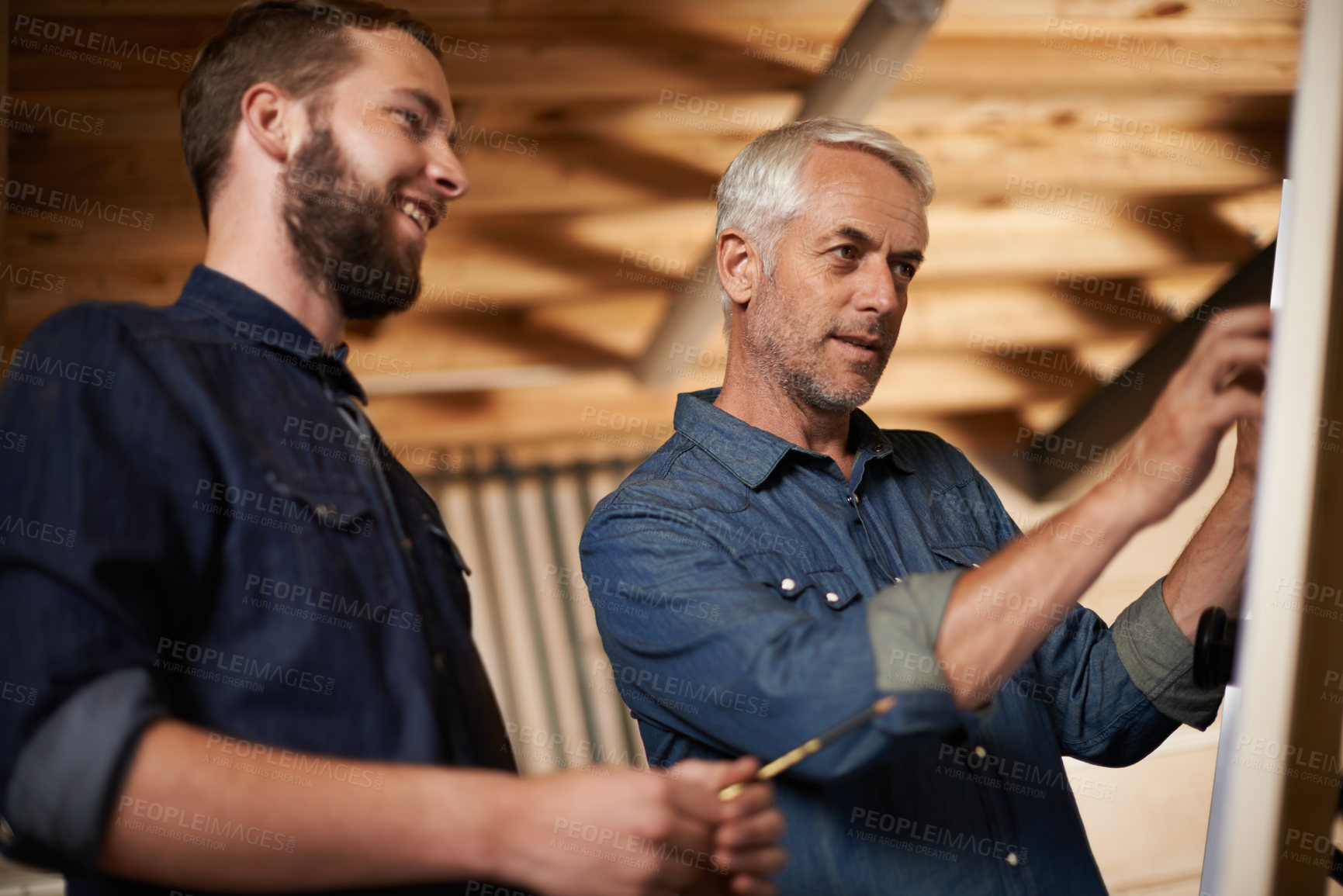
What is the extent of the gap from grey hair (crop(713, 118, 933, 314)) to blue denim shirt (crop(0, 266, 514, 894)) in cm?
74

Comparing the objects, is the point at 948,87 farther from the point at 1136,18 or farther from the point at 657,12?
the point at 657,12

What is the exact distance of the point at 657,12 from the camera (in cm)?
286

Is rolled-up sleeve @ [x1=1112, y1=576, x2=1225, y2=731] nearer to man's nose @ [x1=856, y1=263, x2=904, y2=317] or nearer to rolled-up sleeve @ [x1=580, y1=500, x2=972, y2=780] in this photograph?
rolled-up sleeve @ [x1=580, y1=500, x2=972, y2=780]

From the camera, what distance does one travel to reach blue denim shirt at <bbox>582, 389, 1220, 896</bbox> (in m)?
1.10

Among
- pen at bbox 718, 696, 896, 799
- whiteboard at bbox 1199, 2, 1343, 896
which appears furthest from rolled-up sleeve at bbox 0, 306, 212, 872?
whiteboard at bbox 1199, 2, 1343, 896

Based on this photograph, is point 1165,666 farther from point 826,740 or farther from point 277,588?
point 277,588

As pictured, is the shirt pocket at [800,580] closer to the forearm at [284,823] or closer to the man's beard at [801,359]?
the man's beard at [801,359]

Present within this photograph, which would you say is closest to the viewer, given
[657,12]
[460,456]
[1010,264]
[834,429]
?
[834,429]

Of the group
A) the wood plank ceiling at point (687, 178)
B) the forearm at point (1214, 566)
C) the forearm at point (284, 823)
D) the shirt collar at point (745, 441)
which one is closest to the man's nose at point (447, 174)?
the shirt collar at point (745, 441)

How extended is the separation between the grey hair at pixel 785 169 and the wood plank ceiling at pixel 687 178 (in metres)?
1.22

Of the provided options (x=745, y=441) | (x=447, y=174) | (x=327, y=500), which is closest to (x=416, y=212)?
(x=447, y=174)

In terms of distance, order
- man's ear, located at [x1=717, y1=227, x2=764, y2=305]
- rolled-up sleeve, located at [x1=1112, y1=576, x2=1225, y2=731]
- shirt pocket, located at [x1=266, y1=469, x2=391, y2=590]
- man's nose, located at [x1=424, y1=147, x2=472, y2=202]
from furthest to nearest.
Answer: man's ear, located at [x1=717, y1=227, x2=764, y2=305]
rolled-up sleeve, located at [x1=1112, y1=576, x2=1225, y2=731]
man's nose, located at [x1=424, y1=147, x2=472, y2=202]
shirt pocket, located at [x1=266, y1=469, x2=391, y2=590]

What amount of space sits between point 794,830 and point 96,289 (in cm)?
315

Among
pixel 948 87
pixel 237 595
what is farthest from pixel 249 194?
pixel 948 87
